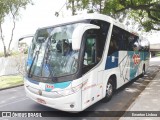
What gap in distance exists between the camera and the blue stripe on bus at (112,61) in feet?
24.3

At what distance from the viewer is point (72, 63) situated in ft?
18.8

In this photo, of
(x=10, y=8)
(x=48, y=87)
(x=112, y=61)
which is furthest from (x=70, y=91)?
(x=10, y=8)

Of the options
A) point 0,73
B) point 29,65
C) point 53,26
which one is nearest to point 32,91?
point 29,65

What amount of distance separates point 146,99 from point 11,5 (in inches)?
778

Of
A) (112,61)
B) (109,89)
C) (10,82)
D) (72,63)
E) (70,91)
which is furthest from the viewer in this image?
(10,82)

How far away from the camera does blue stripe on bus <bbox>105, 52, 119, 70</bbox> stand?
7.41 meters

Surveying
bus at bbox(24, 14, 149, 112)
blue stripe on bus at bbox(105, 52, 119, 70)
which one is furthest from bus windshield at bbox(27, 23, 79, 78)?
blue stripe on bus at bbox(105, 52, 119, 70)

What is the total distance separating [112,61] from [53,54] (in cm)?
279

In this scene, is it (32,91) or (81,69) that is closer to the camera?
(81,69)

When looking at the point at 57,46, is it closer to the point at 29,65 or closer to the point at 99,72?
the point at 29,65

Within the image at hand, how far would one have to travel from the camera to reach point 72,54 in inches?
229

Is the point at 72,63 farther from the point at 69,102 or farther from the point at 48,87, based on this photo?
the point at 69,102

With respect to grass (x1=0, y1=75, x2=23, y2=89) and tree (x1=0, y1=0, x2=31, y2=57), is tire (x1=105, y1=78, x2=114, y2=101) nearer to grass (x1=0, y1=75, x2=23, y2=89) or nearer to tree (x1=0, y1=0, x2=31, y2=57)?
grass (x1=0, y1=75, x2=23, y2=89)

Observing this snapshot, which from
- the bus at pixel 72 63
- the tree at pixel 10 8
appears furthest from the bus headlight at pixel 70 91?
the tree at pixel 10 8
